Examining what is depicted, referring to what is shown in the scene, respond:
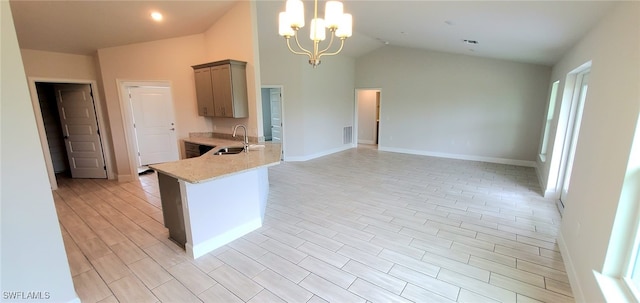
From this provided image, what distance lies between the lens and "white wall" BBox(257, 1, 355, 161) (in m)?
6.55

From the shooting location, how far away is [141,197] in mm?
4398

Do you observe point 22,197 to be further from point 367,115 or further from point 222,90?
point 367,115

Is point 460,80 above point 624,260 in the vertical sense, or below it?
above

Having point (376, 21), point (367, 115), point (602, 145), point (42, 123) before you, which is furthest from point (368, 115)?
point (42, 123)

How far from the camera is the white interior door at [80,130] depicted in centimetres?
514

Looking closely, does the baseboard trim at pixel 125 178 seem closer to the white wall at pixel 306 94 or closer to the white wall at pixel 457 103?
the white wall at pixel 306 94

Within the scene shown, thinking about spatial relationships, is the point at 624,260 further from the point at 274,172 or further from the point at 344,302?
the point at 274,172

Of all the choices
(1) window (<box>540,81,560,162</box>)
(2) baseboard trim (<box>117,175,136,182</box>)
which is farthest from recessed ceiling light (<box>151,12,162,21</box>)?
(1) window (<box>540,81,560,162</box>)

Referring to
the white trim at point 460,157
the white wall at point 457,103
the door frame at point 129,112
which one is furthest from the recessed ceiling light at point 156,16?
the white trim at point 460,157

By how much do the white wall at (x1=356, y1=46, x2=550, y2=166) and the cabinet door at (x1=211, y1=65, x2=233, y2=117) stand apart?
4989mm

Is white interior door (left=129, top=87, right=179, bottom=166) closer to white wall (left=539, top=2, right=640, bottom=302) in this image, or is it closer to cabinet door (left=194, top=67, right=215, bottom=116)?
cabinet door (left=194, top=67, right=215, bottom=116)

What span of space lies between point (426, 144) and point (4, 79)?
25.7ft

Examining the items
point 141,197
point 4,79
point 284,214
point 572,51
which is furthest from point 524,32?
point 141,197

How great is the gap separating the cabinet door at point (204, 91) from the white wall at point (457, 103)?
4.98 meters
